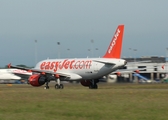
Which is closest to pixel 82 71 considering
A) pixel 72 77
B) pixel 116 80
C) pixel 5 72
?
pixel 72 77

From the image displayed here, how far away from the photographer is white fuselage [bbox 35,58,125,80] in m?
57.6

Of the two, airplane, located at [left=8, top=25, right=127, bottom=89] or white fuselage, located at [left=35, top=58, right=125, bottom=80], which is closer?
white fuselage, located at [left=35, top=58, right=125, bottom=80]

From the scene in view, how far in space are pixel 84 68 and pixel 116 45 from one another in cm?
557

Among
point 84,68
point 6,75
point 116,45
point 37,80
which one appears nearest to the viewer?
point 116,45

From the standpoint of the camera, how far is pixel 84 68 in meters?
60.8

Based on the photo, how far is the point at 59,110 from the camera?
78.6 ft

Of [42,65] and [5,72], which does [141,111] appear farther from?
[5,72]

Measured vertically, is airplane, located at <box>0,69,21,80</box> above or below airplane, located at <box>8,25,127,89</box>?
above

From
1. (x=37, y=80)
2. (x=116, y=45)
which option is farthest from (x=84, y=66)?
(x=37, y=80)

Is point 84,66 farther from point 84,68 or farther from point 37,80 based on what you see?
point 37,80

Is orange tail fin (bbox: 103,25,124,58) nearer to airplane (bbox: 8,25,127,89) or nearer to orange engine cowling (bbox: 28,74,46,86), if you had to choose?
airplane (bbox: 8,25,127,89)

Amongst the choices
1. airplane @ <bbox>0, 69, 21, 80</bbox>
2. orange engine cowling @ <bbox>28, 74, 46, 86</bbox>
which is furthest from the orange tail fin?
airplane @ <bbox>0, 69, 21, 80</bbox>

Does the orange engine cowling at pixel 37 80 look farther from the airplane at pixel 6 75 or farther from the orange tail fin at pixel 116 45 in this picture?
the airplane at pixel 6 75

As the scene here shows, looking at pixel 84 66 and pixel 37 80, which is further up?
pixel 84 66
